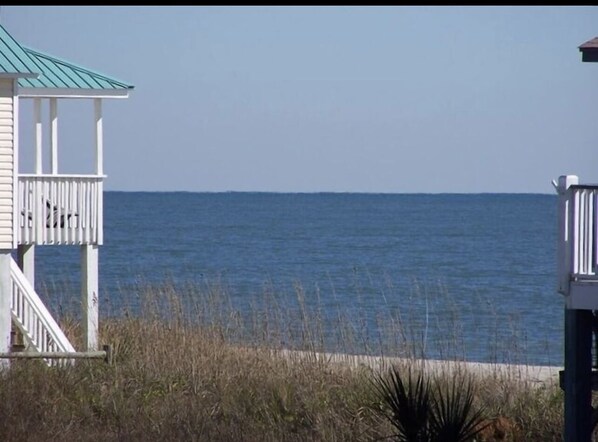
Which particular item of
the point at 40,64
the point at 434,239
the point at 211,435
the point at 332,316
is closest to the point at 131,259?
the point at 434,239

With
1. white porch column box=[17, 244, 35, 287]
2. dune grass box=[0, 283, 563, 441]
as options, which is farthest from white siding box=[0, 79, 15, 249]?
dune grass box=[0, 283, 563, 441]

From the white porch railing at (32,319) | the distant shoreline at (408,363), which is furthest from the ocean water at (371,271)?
the white porch railing at (32,319)

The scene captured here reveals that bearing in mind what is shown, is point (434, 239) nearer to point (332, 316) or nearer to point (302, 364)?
point (332, 316)

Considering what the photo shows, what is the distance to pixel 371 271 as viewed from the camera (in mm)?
60062

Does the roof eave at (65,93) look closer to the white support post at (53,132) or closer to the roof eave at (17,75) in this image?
the white support post at (53,132)

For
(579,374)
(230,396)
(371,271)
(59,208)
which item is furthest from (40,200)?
(371,271)

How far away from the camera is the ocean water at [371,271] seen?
2425cm

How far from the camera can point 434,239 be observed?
306ft

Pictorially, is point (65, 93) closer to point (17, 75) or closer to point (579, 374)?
point (17, 75)

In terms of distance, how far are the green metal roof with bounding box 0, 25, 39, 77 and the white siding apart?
37 centimetres

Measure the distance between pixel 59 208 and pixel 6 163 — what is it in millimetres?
1396

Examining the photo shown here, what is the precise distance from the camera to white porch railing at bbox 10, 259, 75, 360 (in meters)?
18.4

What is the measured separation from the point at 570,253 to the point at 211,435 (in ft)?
13.1

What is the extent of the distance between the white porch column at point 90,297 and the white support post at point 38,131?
1674mm
